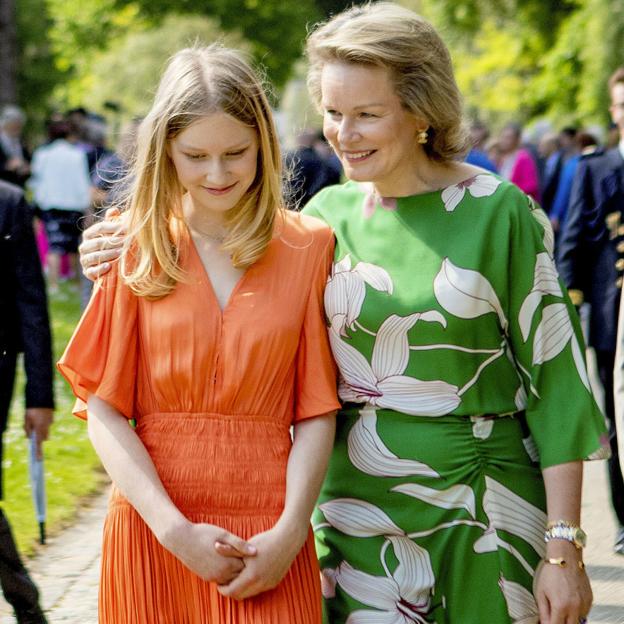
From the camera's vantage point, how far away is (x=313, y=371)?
2.87 m

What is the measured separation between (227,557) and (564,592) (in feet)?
2.37

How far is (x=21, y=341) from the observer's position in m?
4.73

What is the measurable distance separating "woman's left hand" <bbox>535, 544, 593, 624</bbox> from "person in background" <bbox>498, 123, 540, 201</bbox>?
39.3 ft

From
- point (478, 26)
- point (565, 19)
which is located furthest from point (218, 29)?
point (565, 19)

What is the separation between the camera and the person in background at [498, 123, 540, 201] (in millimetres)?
15227

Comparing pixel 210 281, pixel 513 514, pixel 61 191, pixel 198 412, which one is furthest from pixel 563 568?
pixel 61 191

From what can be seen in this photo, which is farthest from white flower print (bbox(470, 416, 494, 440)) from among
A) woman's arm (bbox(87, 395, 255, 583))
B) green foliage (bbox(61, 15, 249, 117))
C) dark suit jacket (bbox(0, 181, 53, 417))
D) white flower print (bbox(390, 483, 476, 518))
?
green foliage (bbox(61, 15, 249, 117))

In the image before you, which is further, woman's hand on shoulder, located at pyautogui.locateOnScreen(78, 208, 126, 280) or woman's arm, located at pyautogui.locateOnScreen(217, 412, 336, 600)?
woman's hand on shoulder, located at pyautogui.locateOnScreen(78, 208, 126, 280)

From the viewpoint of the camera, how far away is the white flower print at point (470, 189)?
2.92 m

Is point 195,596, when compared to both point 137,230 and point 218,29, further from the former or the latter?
point 218,29

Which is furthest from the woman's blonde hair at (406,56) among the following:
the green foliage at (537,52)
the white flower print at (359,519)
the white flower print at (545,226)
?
the green foliage at (537,52)

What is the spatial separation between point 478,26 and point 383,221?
2768 cm

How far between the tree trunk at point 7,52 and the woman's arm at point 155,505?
2057 centimetres

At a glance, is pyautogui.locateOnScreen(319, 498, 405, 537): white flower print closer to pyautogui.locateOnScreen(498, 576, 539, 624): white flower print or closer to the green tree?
pyautogui.locateOnScreen(498, 576, 539, 624): white flower print
